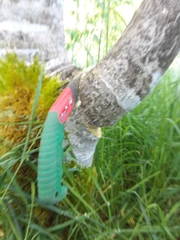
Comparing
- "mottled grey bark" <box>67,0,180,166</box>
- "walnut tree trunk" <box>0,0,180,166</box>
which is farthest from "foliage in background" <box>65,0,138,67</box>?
"mottled grey bark" <box>67,0,180,166</box>

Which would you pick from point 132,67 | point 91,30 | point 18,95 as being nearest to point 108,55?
point 132,67

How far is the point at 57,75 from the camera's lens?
30.1 inches

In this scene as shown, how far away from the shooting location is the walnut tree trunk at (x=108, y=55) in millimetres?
631

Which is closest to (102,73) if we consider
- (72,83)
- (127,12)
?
(72,83)

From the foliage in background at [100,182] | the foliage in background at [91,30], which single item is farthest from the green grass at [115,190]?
the foliage in background at [91,30]

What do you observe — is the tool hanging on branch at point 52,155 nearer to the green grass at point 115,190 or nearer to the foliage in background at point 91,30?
the green grass at point 115,190

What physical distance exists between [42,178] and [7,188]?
65 mm

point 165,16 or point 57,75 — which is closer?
point 165,16

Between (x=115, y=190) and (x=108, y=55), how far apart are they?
0.28m

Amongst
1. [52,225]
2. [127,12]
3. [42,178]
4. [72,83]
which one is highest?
[127,12]

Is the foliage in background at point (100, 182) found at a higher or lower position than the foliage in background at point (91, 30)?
lower

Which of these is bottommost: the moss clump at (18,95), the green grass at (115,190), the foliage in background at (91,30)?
the green grass at (115,190)

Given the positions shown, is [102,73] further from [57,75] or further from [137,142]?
[137,142]

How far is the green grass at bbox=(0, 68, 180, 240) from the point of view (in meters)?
0.66
